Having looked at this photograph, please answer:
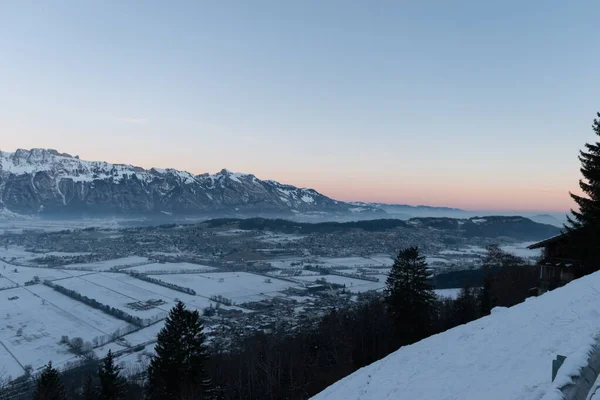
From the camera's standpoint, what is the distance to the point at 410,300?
92.8ft

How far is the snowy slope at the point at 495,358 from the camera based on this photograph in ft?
22.3

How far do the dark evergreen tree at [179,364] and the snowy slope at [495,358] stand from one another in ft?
41.3

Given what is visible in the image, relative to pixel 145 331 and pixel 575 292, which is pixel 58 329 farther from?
pixel 575 292

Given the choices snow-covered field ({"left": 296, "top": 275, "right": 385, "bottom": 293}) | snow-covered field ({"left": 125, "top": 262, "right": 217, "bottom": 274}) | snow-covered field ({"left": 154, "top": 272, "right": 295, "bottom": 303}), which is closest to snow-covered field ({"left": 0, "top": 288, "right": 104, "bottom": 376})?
snow-covered field ({"left": 154, "top": 272, "right": 295, "bottom": 303})

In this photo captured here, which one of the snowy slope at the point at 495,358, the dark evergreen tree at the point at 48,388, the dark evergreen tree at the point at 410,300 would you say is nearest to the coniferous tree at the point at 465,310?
the dark evergreen tree at the point at 410,300

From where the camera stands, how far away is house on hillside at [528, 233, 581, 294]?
21797 mm

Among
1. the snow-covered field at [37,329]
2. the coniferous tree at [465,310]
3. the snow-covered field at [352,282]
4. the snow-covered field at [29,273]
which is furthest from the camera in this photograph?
the snow-covered field at [29,273]

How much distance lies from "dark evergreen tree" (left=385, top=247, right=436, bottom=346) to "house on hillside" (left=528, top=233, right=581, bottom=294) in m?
7.47

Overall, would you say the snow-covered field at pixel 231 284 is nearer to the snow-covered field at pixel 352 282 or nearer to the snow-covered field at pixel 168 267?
the snow-covered field at pixel 352 282

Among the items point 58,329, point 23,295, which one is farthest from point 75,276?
point 58,329

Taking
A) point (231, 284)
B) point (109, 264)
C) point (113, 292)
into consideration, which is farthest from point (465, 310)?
point (109, 264)

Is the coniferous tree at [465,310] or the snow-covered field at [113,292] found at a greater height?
the coniferous tree at [465,310]

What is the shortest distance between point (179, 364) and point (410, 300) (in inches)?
646

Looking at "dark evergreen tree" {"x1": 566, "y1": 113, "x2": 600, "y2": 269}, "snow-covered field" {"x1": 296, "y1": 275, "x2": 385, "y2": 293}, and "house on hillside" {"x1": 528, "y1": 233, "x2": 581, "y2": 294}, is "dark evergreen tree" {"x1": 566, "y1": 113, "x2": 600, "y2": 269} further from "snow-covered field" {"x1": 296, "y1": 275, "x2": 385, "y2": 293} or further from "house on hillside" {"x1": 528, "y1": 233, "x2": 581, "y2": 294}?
"snow-covered field" {"x1": 296, "y1": 275, "x2": 385, "y2": 293}
